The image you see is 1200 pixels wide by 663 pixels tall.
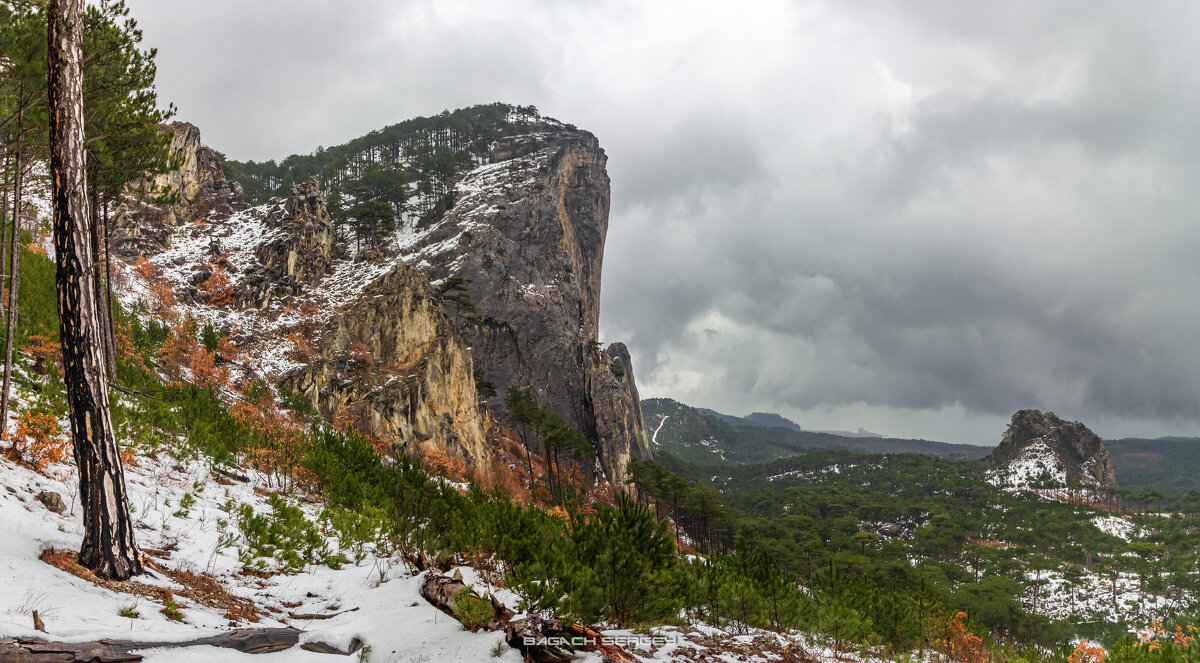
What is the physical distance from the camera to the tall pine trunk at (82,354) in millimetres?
7504

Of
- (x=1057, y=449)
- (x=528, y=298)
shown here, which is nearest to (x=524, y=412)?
(x=528, y=298)

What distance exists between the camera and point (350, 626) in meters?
8.31

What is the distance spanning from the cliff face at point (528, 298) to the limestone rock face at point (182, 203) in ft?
75.6

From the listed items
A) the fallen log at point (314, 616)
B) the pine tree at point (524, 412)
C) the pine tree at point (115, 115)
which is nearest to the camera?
the fallen log at point (314, 616)

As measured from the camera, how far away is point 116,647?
5277 mm

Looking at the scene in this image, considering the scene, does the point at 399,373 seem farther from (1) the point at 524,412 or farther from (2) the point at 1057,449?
(2) the point at 1057,449

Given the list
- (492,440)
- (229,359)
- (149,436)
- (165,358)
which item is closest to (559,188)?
(492,440)

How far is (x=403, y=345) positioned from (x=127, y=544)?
44.2 meters

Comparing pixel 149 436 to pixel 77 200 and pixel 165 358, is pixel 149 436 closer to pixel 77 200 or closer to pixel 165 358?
pixel 77 200

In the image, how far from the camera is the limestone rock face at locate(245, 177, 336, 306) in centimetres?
5041

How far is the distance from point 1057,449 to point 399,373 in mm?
211688

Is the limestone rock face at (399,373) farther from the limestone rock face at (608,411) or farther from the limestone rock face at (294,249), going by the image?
the limestone rock face at (608,411)

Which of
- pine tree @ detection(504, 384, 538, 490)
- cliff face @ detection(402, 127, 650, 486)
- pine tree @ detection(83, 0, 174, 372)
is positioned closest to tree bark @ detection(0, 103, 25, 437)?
pine tree @ detection(83, 0, 174, 372)

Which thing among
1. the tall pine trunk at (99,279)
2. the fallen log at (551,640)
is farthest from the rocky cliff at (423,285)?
the fallen log at (551,640)
